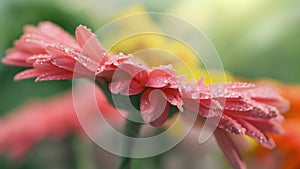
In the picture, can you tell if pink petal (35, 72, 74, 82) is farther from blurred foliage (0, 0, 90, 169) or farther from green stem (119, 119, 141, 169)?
blurred foliage (0, 0, 90, 169)

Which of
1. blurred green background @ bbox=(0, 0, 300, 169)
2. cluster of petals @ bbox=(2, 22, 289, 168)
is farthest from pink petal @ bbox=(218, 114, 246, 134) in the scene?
blurred green background @ bbox=(0, 0, 300, 169)

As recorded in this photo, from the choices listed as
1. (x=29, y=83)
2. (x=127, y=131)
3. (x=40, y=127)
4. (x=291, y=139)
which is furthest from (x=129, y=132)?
(x=29, y=83)

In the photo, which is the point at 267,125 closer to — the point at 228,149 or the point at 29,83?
the point at 228,149

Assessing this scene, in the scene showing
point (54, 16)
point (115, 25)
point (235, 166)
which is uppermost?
point (54, 16)

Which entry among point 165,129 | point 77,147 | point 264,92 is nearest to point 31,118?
point 77,147

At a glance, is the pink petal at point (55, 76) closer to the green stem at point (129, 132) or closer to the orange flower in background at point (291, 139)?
the green stem at point (129, 132)

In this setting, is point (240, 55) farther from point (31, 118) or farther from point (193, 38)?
point (31, 118)

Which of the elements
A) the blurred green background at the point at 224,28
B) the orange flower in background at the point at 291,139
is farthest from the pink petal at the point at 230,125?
the blurred green background at the point at 224,28
